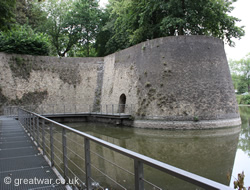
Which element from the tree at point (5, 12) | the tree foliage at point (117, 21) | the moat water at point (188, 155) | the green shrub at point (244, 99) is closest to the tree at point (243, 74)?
the green shrub at point (244, 99)

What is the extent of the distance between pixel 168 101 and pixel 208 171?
8.45 meters

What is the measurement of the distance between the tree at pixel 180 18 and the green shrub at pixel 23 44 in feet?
25.5

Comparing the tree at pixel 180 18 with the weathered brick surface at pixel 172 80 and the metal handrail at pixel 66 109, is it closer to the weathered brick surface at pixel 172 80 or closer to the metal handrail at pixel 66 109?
the weathered brick surface at pixel 172 80

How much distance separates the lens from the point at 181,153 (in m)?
8.38

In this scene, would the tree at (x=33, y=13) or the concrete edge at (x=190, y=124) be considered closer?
the concrete edge at (x=190, y=124)

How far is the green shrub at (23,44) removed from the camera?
65.6 ft

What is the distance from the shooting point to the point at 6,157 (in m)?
5.06

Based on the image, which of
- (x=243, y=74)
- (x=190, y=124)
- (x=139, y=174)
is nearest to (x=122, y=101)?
(x=190, y=124)

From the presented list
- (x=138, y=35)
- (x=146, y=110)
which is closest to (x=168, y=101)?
(x=146, y=110)

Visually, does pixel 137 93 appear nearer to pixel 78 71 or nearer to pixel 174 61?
pixel 174 61

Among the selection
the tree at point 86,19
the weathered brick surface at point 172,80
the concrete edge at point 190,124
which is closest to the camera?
the concrete edge at point 190,124

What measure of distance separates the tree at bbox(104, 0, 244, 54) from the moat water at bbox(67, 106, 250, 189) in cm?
872

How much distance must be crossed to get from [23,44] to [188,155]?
58.6ft

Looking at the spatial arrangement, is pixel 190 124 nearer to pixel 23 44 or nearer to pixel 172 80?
pixel 172 80
